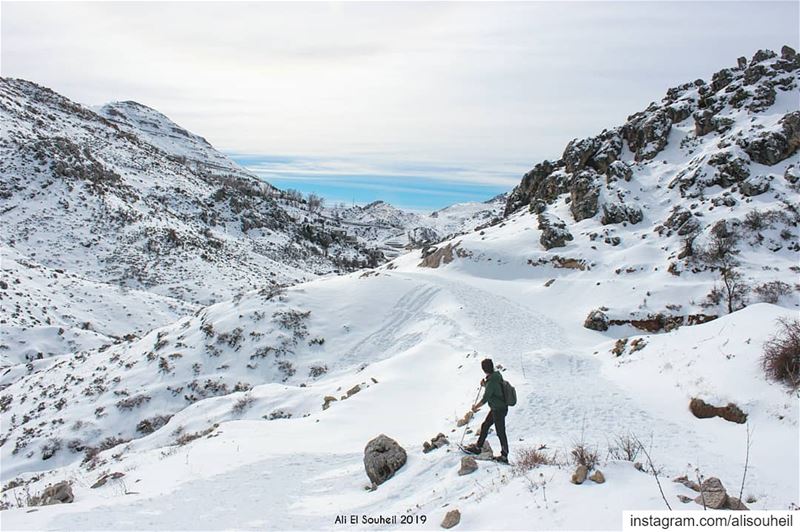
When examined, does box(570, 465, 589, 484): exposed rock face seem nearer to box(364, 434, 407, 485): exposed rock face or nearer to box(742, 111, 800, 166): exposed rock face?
box(364, 434, 407, 485): exposed rock face

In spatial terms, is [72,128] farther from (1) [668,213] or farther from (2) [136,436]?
(1) [668,213]

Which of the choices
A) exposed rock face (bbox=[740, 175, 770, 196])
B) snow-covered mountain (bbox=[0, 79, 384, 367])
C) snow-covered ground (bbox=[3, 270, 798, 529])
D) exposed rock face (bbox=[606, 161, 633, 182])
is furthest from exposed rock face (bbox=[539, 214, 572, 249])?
snow-covered mountain (bbox=[0, 79, 384, 367])

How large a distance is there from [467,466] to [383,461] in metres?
2.14

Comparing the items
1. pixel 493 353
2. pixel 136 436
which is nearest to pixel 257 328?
pixel 136 436

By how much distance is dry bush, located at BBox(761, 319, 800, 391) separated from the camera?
10.0m

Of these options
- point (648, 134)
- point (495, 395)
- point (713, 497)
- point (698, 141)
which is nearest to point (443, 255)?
point (648, 134)

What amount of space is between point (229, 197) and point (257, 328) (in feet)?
234

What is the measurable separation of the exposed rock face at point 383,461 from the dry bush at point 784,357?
900cm

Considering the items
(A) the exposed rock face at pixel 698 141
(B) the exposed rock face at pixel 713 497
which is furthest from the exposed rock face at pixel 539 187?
(B) the exposed rock face at pixel 713 497

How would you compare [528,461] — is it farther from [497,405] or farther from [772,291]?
[772,291]

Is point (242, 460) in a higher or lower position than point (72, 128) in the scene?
lower

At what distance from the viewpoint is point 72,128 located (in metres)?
88.5

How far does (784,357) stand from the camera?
10305mm

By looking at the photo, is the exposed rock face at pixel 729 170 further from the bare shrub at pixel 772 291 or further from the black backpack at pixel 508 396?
the black backpack at pixel 508 396
